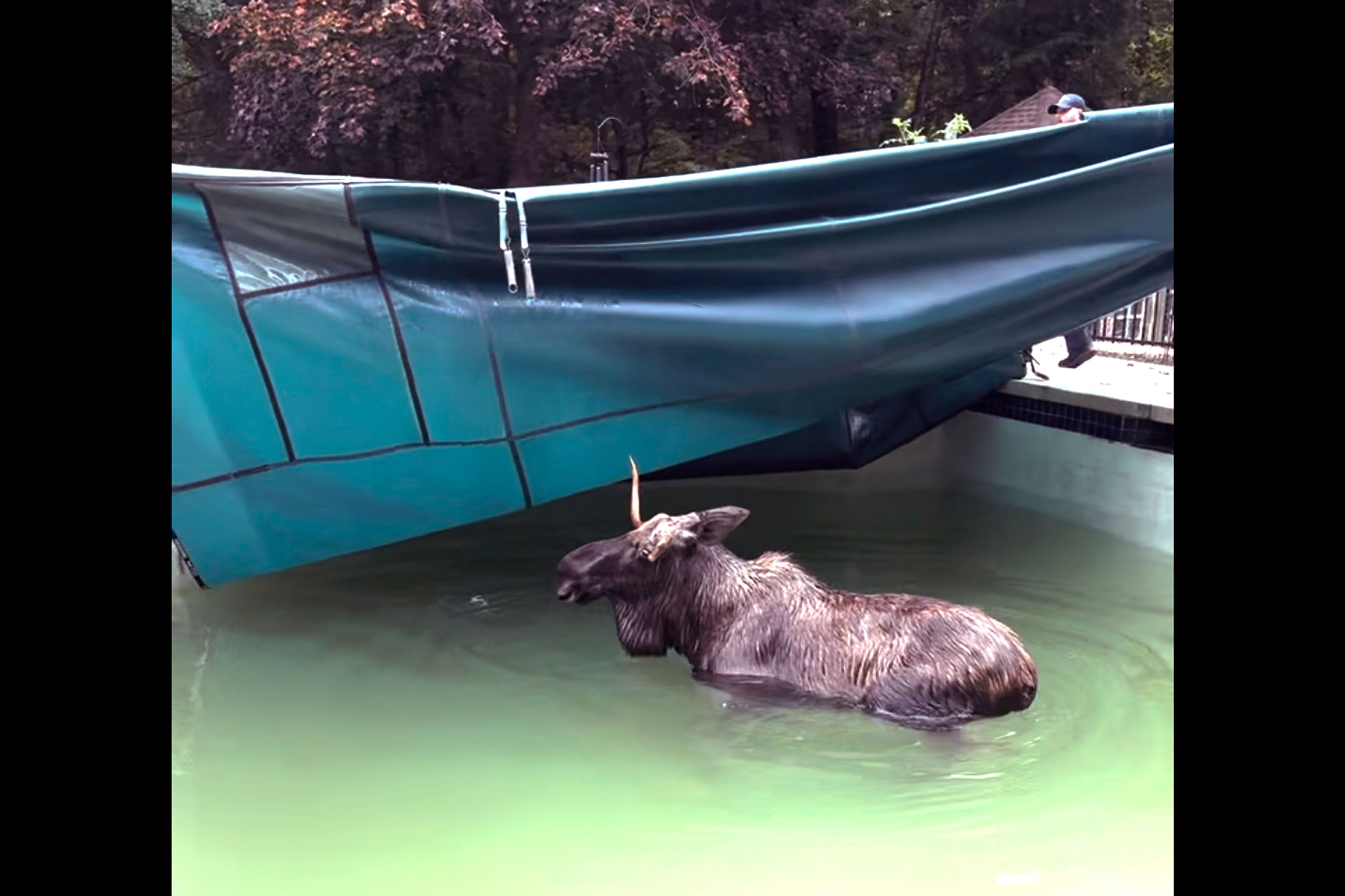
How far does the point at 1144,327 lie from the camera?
7797 millimetres

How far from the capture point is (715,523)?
406 cm

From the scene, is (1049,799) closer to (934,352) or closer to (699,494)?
(934,352)

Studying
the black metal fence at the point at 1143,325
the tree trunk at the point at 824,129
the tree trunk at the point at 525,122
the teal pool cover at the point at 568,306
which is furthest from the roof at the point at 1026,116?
the teal pool cover at the point at 568,306

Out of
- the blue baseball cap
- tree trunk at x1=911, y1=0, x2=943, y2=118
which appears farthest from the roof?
tree trunk at x1=911, y1=0, x2=943, y2=118

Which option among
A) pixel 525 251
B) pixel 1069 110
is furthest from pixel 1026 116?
pixel 525 251

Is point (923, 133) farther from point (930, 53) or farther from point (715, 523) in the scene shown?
point (715, 523)

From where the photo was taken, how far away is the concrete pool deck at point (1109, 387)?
5.73 m

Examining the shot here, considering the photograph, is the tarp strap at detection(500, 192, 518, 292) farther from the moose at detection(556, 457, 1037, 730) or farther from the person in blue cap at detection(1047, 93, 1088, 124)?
the person in blue cap at detection(1047, 93, 1088, 124)

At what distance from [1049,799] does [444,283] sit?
99.3 inches

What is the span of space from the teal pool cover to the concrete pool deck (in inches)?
64.8

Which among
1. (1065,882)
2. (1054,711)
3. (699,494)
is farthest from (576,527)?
(1065,882)

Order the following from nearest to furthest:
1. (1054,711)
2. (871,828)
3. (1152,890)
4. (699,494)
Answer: (1152,890) → (871,828) → (1054,711) → (699,494)

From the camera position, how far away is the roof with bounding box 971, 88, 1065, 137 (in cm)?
905

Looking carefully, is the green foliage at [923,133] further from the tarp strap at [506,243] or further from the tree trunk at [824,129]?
the tarp strap at [506,243]
